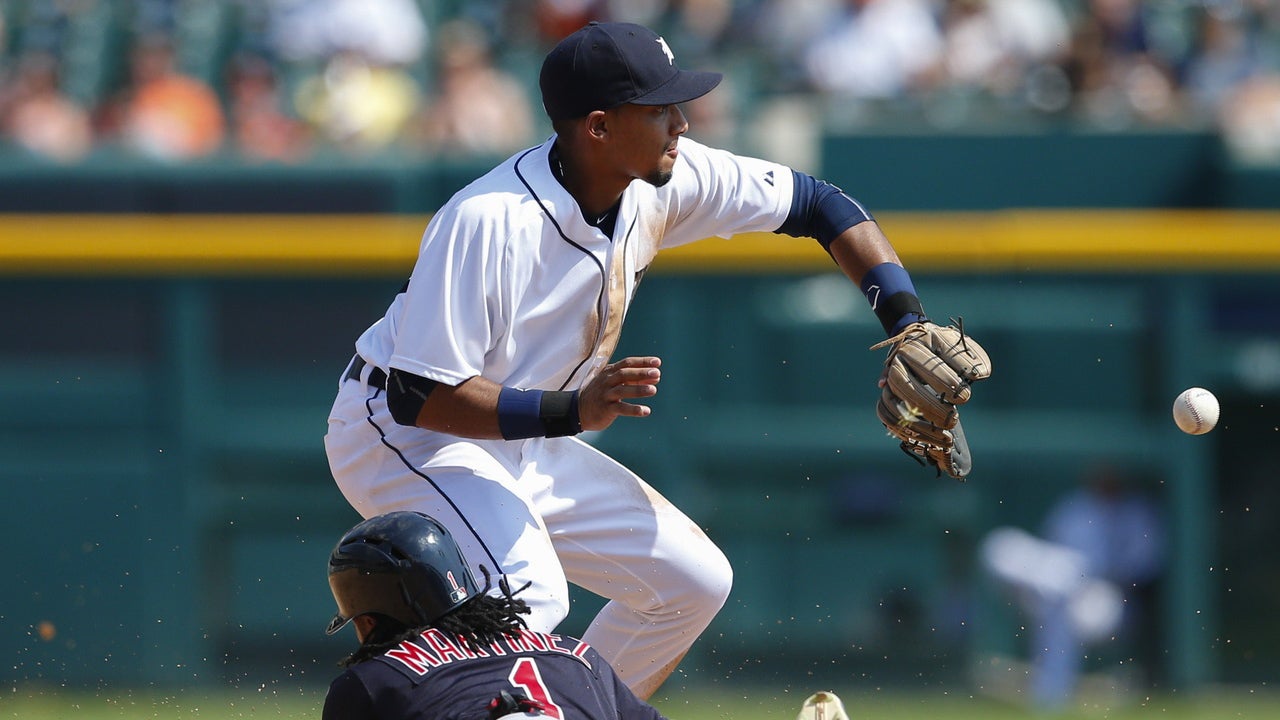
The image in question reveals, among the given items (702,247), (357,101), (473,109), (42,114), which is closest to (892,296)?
(702,247)

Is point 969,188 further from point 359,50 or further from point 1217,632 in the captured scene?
point 359,50

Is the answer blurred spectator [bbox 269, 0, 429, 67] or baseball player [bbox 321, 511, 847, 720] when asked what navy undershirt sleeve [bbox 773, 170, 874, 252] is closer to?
baseball player [bbox 321, 511, 847, 720]

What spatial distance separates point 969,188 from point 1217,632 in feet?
8.33

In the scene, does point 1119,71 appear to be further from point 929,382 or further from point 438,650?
point 438,650

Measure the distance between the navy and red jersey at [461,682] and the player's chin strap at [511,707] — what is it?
15 mm

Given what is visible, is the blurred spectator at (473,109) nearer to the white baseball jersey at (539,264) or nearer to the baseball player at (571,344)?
the white baseball jersey at (539,264)

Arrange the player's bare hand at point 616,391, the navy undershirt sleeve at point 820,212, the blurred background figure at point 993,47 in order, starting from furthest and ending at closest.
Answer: the blurred background figure at point 993,47, the navy undershirt sleeve at point 820,212, the player's bare hand at point 616,391

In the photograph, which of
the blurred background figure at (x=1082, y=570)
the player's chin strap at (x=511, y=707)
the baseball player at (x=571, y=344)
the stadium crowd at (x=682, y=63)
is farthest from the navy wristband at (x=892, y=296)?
the stadium crowd at (x=682, y=63)

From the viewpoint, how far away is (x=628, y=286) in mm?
4465

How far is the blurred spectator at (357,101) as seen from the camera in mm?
9562

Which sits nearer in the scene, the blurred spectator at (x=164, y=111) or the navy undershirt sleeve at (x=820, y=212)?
the navy undershirt sleeve at (x=820, y=212)

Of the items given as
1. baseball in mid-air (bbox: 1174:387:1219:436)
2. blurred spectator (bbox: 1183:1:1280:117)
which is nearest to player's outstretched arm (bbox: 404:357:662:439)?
baseball in mid-air (bbox: 1174:387:1219:436)

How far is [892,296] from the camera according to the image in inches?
178

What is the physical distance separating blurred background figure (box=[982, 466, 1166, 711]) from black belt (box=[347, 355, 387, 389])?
495 centimetres
